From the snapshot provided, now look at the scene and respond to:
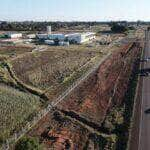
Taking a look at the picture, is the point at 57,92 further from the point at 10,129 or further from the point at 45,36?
the point at 45,36

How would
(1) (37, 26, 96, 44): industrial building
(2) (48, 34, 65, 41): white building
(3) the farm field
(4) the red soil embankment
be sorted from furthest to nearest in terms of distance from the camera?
(2) (48, 34, 65, 41): white building → (1) (37, 26, 96, 44): industrial building → (3) the farm field → (4) the red soil embankment

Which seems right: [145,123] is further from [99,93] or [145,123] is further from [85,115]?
[99,93]

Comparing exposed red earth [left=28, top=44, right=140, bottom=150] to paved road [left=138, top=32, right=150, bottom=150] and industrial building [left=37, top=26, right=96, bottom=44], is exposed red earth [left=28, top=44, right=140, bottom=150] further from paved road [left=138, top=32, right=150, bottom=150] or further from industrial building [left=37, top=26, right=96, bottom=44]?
industrial building [left=37, top=26, right=96, bottom=44]

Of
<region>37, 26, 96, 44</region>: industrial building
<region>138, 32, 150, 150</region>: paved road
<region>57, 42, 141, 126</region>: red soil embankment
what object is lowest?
<region>37, 26, 96, 44</region>: industrial building

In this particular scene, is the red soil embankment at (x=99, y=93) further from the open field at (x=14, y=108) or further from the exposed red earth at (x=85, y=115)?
the open field at (x=14, y=108)

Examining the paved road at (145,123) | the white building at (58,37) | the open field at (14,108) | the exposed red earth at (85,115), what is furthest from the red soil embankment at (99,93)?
the white building at (58,37)

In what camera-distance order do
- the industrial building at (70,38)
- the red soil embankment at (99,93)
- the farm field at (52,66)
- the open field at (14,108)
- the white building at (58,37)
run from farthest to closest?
1. the white building at (58,37)
2. the industrial building at (70,38)
3. the farm field at (52,66)
4. the red soil embankment at (99,93)
5. the open field at (14,108)

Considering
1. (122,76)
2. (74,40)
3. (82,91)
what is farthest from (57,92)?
(74,40)

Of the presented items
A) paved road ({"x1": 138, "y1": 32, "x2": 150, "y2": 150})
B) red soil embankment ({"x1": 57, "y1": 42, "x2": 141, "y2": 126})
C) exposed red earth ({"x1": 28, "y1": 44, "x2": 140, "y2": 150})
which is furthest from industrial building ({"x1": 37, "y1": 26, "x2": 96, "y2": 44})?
paved road ({"x1": 138, "y1": 32, "x2": 150, "y2": 150})
